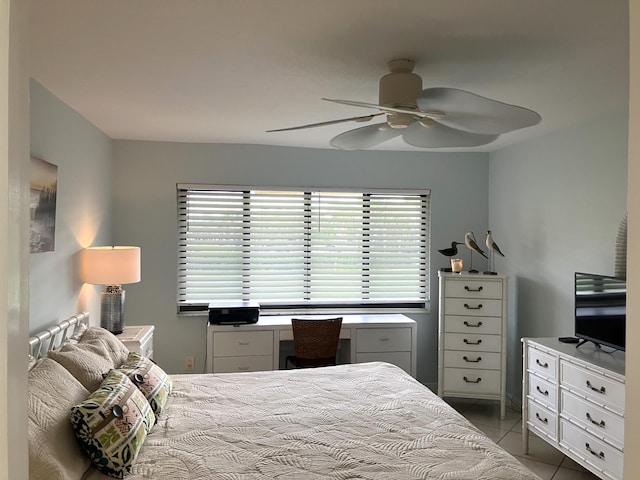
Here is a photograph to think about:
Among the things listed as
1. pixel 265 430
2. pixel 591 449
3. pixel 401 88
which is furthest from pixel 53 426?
pixel 591 449

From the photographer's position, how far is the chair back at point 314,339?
13.6 feet

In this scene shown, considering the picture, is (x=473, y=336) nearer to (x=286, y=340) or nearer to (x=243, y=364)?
(x=286, y=340)

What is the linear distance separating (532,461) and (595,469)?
0.71 m

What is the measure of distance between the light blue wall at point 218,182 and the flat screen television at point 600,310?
5.99ft

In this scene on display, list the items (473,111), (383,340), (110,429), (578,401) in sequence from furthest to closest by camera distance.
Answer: (383,340)
(578,401)
(473,111)
(110,429)

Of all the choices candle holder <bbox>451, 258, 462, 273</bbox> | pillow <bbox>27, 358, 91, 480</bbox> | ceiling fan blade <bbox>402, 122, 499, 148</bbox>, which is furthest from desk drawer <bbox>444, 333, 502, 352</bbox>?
pillow <bbox>27, 358, 91, 480</bbox>

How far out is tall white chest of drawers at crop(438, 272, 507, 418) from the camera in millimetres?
4379

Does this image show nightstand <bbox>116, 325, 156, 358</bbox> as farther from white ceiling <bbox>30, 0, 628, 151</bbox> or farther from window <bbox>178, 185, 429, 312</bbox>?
white ceiling <bbox>30, 0, 628, 151</bbox>

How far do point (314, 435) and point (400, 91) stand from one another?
1605 mm

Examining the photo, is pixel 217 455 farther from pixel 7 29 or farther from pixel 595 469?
pixel 595 469

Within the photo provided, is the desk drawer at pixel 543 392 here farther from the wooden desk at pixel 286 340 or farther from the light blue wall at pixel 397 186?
the wooden desk at pixel 286 340

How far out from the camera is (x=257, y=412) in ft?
8.45

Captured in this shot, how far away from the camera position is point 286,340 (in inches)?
175

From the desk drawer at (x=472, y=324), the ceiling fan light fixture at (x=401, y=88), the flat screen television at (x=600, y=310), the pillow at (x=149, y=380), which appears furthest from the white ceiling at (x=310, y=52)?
the desk drawer at (x=472, y=324)
